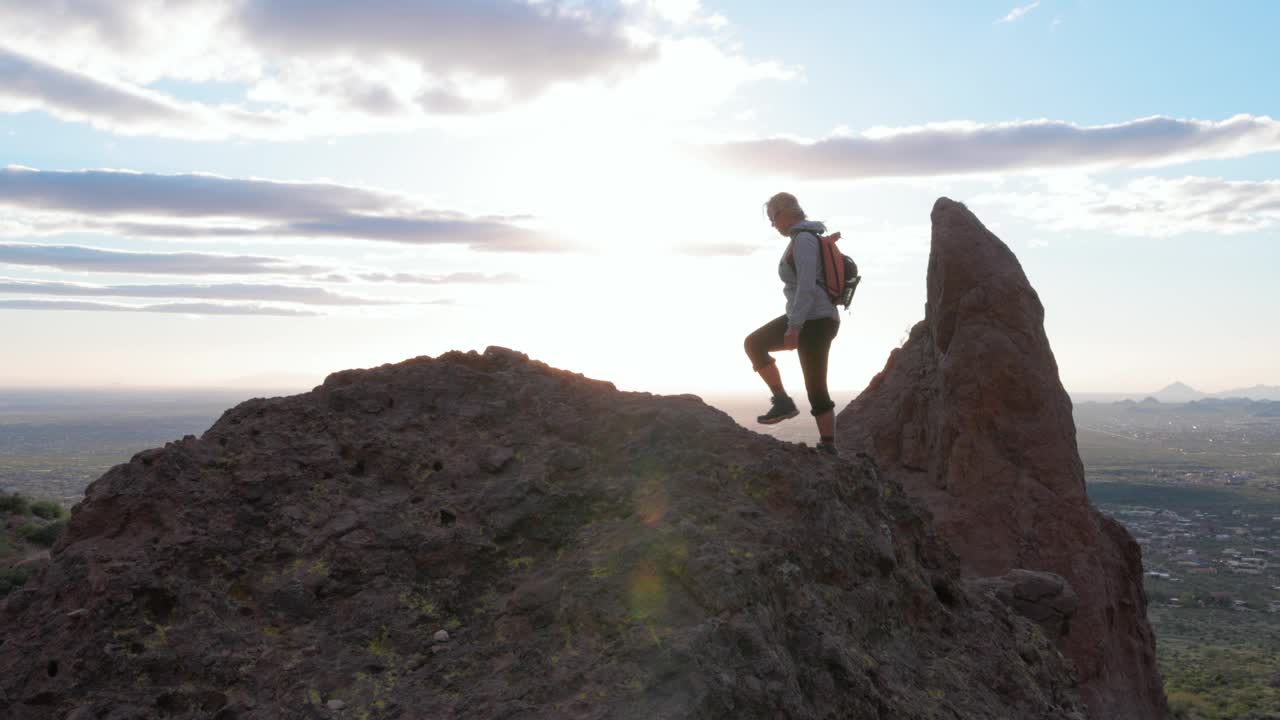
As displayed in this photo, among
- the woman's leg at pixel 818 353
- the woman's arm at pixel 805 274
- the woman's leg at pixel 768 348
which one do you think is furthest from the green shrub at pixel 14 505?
the woman's arm at pixel 805 274

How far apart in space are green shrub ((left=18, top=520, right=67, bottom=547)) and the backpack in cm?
1728

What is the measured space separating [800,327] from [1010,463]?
7712mm

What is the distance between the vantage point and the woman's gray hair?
25.3ft

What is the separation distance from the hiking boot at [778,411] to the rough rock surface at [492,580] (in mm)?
1265

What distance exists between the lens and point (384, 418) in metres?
6.05

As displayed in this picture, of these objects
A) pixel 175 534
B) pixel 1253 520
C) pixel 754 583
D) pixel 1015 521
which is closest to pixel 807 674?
pixel 754 583

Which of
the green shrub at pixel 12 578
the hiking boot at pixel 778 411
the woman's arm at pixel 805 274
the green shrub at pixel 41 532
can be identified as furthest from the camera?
the green shrub at pixel 41 532

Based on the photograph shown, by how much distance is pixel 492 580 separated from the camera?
16.4ft

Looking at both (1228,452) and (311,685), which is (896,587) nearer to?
(311,685)

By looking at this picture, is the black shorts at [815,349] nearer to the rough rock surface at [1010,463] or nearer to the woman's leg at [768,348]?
the woman's leg at [768,348]

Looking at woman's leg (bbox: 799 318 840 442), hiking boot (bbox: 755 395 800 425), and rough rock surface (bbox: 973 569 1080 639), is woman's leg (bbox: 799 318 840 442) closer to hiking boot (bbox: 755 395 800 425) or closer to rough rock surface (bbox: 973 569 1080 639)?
hiking boot (bbox: 755 395 800 425)

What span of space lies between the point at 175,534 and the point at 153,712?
1.05 metres

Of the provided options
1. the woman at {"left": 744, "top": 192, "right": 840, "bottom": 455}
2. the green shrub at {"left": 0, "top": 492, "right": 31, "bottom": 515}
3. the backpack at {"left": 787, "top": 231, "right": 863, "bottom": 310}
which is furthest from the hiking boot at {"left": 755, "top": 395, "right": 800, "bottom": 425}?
the green shrub at {"left": 0, "top": 492, "right": 31, "bottom": 515}

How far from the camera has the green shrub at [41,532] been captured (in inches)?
729
